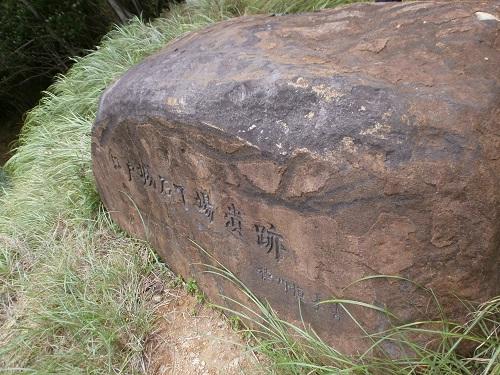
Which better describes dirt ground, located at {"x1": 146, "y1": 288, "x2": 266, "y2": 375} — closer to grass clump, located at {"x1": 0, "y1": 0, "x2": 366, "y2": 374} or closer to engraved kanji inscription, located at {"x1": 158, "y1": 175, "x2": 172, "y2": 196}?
grass clump, located at {"x1": 0, "y1": 0, "x2": 366, "y2": 374}

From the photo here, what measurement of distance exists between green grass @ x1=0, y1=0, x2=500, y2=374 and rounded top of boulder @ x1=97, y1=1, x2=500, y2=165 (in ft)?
1.73

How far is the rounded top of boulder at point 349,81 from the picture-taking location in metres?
1.33

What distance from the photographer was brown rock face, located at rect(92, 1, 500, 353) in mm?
1321

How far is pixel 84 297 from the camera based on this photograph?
2.30 meters

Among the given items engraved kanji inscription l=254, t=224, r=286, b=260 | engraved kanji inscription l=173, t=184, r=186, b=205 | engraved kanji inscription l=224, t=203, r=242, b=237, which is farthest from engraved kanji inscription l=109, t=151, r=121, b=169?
engraved kanji inscription l=254, t=224, r=286, b=260

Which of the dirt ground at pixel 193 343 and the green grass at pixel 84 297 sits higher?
the green grass at pixel 84 297

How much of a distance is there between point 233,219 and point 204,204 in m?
0.17

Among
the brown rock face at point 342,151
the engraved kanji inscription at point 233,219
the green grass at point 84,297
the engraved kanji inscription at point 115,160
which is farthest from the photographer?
the engraved kanji inscription at point 115,160

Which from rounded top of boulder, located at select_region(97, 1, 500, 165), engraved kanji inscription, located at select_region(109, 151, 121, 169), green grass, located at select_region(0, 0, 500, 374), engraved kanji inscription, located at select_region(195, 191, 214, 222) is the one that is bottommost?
green grass, located at select_region(0, 0, 500, 374)

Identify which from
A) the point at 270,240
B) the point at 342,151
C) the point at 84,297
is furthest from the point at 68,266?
the point at 342,151

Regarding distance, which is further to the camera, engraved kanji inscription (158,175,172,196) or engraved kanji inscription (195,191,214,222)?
engraved kanji inscription (158,175,172,196)

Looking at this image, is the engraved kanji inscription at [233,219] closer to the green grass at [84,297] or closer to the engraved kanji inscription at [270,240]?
the engraved kanji inscription at [270,240]

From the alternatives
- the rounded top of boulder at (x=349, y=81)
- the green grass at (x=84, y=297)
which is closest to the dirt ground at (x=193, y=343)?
the green grass at (x=84, y=297)

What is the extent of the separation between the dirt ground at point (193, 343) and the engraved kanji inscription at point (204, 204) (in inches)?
17.8
